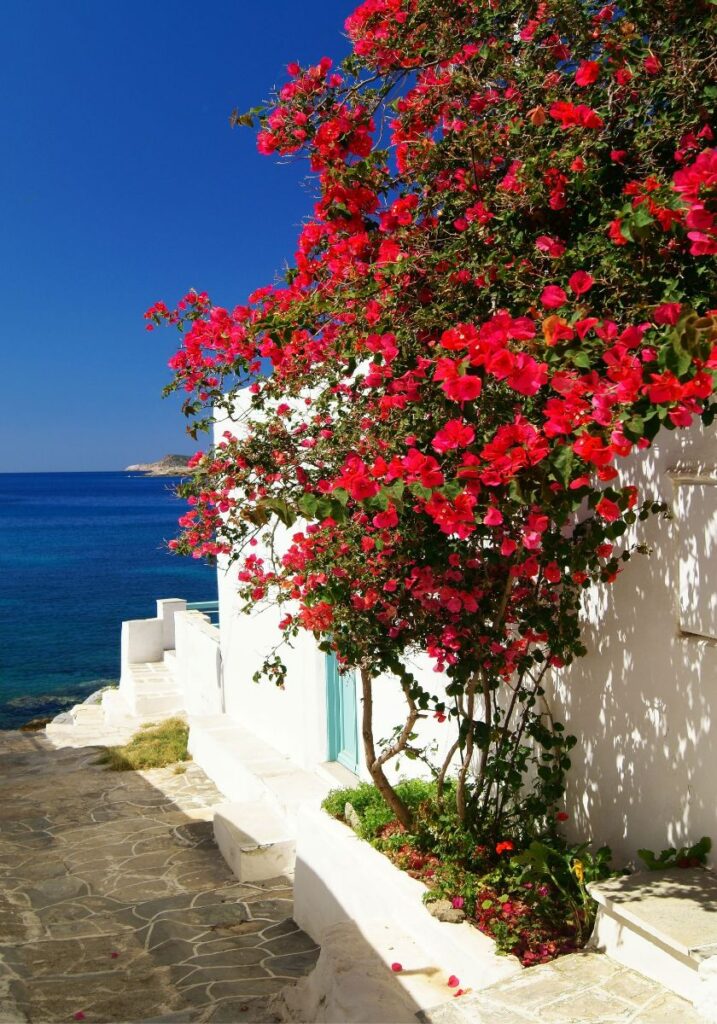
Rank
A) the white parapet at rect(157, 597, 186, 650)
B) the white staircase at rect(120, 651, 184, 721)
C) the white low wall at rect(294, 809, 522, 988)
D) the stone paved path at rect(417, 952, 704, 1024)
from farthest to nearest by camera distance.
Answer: the white parapet at rect(157, 597, 186, 650)
the white staircase at rect(120, 651, 184, 721)
the white low wall at rect(294, 809, 522, 988)
the stone paved path at rect(417, 952, 704, 1024)

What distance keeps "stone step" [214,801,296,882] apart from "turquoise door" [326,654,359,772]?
0.80 metres

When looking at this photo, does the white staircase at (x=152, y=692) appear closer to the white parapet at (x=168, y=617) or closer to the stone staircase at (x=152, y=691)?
the stone staircase at (x=152, y=691)

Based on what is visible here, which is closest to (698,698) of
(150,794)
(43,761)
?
(150,794)

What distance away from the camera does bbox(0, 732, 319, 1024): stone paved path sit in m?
5.45

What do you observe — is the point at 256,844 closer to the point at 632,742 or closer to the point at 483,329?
the point at 632,742

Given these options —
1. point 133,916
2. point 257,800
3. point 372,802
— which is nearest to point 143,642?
point 257,800

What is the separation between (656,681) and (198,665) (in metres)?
10.4

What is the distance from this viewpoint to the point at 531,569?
4039 millimetres

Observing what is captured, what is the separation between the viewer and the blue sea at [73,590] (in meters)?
28.4

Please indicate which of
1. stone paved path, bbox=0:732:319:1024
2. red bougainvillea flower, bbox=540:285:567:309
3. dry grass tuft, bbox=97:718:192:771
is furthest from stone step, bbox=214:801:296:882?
red bougainvillea flower, bbox=540:285:567:309

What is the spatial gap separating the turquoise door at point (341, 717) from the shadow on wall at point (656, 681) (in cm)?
358

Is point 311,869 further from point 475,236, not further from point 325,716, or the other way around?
point 475,236

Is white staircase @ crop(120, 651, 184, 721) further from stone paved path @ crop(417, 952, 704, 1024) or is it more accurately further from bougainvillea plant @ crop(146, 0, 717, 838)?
stone paved path @ crop(417, 952, 704, 1024)

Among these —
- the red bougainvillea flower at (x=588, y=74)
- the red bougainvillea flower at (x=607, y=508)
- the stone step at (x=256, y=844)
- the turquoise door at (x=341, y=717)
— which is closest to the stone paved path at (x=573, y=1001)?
the red bougainvillea flower at (x=607, y=508)
